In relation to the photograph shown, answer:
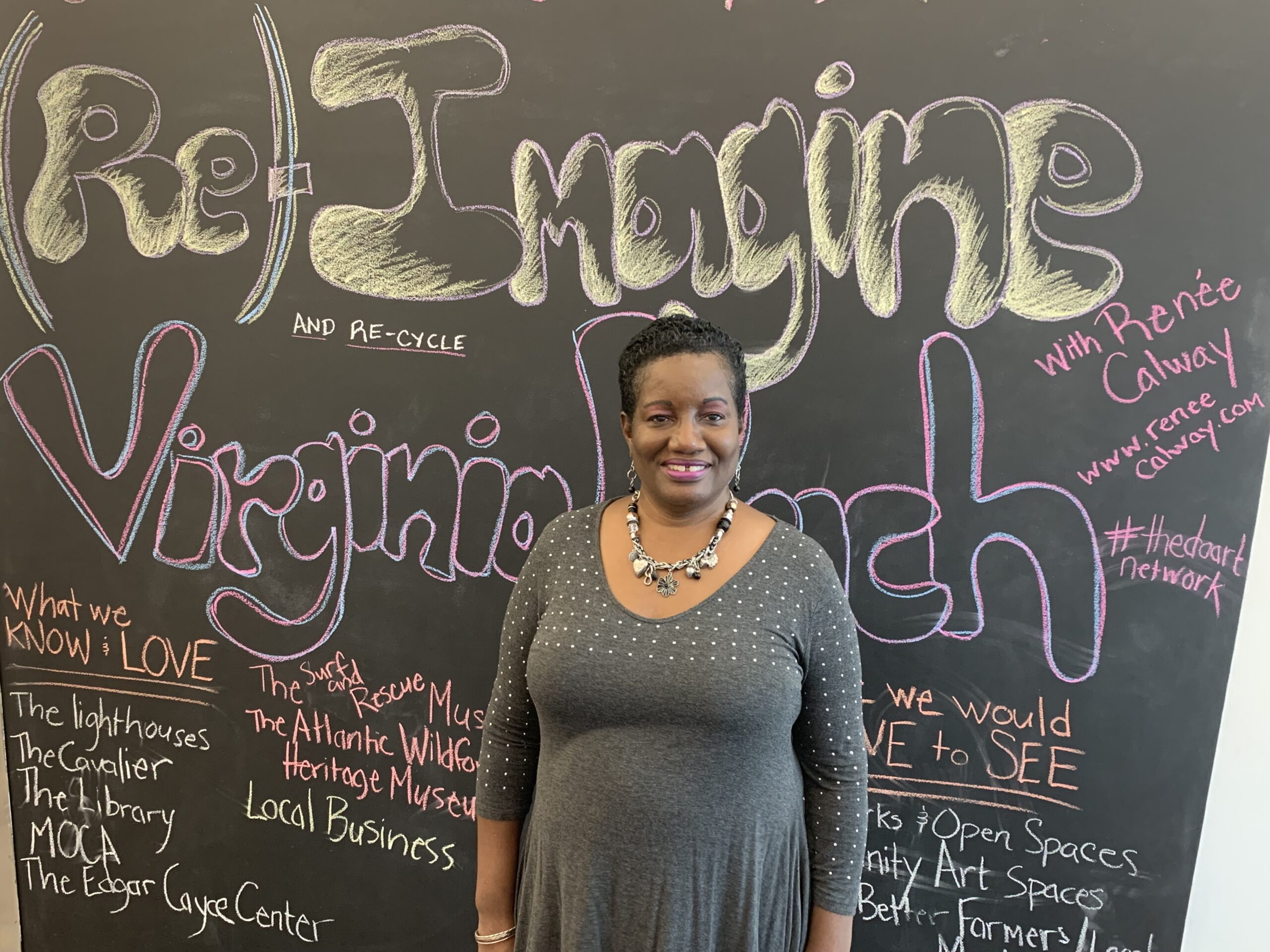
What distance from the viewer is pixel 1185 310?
4.42 ft

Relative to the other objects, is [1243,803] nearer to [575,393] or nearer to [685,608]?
[685,608]

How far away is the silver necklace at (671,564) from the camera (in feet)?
3.49

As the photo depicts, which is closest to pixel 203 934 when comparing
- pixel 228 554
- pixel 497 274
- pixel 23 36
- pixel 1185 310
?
pixel 228 554

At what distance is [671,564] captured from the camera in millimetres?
1076

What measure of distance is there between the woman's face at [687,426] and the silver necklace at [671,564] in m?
0.06

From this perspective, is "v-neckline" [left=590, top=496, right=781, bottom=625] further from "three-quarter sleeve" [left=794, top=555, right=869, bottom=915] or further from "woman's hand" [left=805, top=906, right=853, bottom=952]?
"woman's hand" [left=805, top=906, right=853, bottom=952]

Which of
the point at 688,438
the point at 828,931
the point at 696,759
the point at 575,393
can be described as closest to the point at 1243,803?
the point at 828,931

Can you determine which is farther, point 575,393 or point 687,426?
point 575,393

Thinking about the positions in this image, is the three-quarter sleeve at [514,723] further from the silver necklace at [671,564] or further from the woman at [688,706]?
the silver necklace at [671,564]

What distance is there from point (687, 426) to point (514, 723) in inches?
21.0

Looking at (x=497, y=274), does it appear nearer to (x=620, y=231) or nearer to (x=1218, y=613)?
(x=620, y=231)

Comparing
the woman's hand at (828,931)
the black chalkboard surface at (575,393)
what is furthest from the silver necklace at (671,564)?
the woman's hand at (828,931)

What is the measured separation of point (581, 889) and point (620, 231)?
1.11m

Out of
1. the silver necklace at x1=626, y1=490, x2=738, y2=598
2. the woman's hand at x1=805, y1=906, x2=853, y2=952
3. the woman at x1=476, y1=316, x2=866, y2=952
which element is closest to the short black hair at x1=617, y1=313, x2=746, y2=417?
the woman at x1=476, y1=316, x2=866, y2=952
